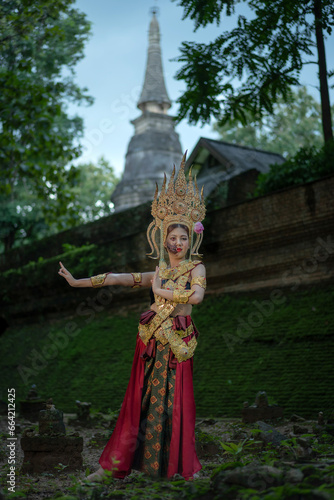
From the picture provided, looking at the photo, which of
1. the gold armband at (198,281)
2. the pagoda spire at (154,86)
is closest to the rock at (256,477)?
the gold armband at (198,281)

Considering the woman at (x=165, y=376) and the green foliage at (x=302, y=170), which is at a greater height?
the green foliage at (x=302, y=170)

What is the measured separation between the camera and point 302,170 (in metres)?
10.5

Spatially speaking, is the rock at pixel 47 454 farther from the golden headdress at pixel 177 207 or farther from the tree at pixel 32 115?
the tree at pixel 32 115

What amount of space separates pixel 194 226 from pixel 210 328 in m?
5.21

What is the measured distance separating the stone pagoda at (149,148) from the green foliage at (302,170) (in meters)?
14.0

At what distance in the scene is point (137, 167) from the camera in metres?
26.7

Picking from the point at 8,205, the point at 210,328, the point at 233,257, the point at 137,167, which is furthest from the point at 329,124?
the point at 137,167

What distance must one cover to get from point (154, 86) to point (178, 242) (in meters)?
25.7

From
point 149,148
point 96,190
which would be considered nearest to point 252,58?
point 149,148

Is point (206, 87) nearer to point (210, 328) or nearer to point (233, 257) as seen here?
point (233, 257)

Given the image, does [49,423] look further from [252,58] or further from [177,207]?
[252,58]

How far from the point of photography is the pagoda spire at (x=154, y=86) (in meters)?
28.5

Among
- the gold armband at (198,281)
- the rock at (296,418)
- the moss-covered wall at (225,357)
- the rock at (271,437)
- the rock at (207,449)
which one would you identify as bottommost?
the rock at (207,449)

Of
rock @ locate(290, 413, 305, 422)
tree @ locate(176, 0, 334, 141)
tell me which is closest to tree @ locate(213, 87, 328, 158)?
tree @ locate(176, 0, 334, 141)
